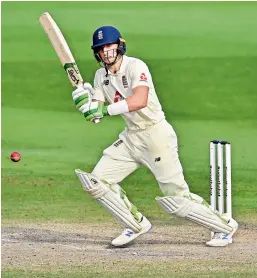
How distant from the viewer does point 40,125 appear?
43.3 feet

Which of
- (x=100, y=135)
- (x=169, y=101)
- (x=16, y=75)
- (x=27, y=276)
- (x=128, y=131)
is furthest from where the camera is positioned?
(x=16, y=75)

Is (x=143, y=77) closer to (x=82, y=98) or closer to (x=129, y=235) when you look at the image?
(x=82, y=98)

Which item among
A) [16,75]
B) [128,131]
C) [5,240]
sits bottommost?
[16,75]

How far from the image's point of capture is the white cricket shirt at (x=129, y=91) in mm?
8375

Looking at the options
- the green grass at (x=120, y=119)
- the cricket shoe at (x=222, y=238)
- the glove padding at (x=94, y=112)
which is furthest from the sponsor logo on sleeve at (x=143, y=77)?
the green grass at (x=120, y=119)

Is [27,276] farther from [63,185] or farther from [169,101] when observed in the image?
[169,101]

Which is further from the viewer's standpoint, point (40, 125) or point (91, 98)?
point (40, 125)

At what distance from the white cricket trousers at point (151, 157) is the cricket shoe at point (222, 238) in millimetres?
490

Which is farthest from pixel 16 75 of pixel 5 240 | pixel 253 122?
pixel 5 240

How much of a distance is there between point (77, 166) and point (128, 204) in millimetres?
2791

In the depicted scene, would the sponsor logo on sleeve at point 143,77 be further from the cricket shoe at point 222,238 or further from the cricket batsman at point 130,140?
the cricket shoe at point 222,238

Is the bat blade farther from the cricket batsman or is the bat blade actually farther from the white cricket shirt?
the white cricket shirt

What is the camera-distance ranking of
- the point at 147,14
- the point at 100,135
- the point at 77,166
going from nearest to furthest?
the point at 77,166, the point at 100,135, the point at 147,14

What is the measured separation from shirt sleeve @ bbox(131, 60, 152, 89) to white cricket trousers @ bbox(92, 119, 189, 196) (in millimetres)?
380
